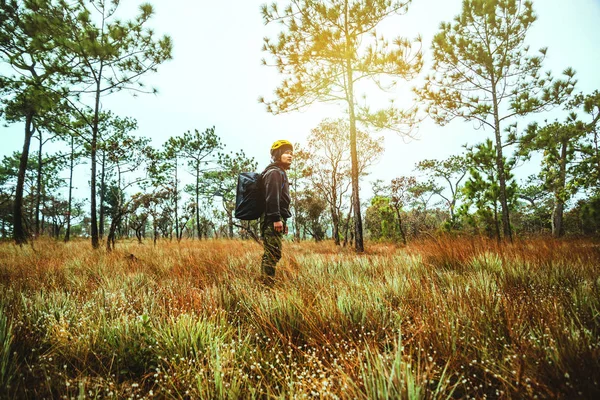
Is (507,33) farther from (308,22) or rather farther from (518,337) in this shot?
(518,337)

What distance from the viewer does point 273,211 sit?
3170 millimetres

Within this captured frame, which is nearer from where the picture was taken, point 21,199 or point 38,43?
point 38,43

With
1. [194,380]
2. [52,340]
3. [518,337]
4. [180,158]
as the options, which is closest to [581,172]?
[518,337]

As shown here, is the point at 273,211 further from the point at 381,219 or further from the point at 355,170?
the point at 381,219

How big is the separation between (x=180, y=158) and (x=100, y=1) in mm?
19100

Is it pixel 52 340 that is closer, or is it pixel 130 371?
pixel 130 371

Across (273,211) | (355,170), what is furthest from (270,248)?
(355,170)

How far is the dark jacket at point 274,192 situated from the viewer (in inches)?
125

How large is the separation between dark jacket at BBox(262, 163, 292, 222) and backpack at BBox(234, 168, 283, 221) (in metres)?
0.08

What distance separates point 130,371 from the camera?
141 centimetres

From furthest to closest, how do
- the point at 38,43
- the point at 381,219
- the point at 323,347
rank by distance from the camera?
1. the point at 381,219
2. the point at 38,43
3. the point at 323,347

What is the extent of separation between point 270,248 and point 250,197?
2.64 ft

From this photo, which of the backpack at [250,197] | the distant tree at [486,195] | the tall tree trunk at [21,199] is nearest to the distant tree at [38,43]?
the tall tree trunk at [21,199]

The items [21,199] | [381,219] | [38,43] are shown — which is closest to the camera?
[38,43]
